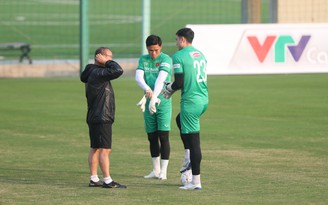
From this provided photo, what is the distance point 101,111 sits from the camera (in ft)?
42.5

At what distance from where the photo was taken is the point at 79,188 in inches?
511

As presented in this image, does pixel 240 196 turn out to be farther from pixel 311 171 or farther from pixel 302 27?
pixel 302 27

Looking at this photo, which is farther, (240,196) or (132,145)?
(132,145)

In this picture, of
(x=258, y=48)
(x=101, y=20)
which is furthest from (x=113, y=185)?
(x=101, y=20)

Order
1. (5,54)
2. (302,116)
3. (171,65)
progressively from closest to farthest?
(171,65)
(302,116)
(5,54)

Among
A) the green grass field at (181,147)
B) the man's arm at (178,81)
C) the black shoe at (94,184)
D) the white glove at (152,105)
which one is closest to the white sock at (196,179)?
the green grass field at (181,147)

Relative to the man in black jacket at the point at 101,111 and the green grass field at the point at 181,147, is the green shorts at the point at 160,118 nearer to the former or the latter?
the green grass field at the point at 181,147

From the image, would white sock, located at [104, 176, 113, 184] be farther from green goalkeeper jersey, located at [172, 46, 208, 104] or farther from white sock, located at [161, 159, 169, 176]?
green goalkeeper jersey, located at [172, 46, 208, 104]

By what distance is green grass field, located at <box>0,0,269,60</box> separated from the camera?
46281 mm

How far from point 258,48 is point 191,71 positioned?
1394cm

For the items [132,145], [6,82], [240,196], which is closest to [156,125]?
[240,196]

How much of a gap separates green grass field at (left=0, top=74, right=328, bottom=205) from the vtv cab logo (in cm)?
84

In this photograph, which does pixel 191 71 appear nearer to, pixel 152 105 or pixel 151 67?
pixel 152 105

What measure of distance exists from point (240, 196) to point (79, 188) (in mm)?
2173
